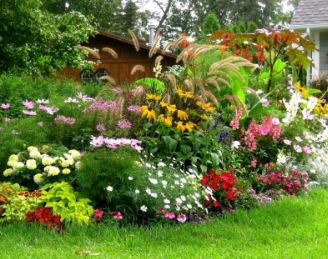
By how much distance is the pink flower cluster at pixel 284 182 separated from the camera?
6379 mm

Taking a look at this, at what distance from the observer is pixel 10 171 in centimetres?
540

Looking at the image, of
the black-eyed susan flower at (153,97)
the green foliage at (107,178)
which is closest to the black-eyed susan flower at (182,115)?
the black-eyed susan flower at (153,97)

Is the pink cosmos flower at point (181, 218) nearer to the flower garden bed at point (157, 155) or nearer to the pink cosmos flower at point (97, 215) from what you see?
the flower garden bed at point (157, 155)

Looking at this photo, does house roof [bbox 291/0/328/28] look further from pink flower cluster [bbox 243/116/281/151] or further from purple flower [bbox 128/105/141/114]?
purple flower [bbox 128/105/141/114]

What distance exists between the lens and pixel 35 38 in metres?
13.7

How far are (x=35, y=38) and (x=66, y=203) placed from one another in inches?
379

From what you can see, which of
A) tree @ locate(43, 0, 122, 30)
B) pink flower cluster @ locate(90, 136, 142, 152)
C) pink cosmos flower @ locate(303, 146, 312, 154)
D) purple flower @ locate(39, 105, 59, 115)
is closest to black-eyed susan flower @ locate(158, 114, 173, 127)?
pink flower cluster @ locate(90, 136, 142, 152)

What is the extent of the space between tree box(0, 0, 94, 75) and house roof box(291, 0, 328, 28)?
245 inches

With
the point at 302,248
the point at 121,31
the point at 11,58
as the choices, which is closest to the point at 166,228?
the point at 302,248

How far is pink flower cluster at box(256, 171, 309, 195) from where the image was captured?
Result: 638 cm

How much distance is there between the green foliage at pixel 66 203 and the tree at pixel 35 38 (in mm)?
8704

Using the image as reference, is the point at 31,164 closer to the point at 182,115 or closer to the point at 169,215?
the point at 169,215

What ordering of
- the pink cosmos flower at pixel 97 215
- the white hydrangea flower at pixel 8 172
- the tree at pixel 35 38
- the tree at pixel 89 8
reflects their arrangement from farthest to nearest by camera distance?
the tree at pixel 89 8 → the tree at pixel 35 38 → the white hydrangea flower at pixel 8 172 → the pink cosmos flower at pixel 97 215

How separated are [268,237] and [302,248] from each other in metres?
0.38
